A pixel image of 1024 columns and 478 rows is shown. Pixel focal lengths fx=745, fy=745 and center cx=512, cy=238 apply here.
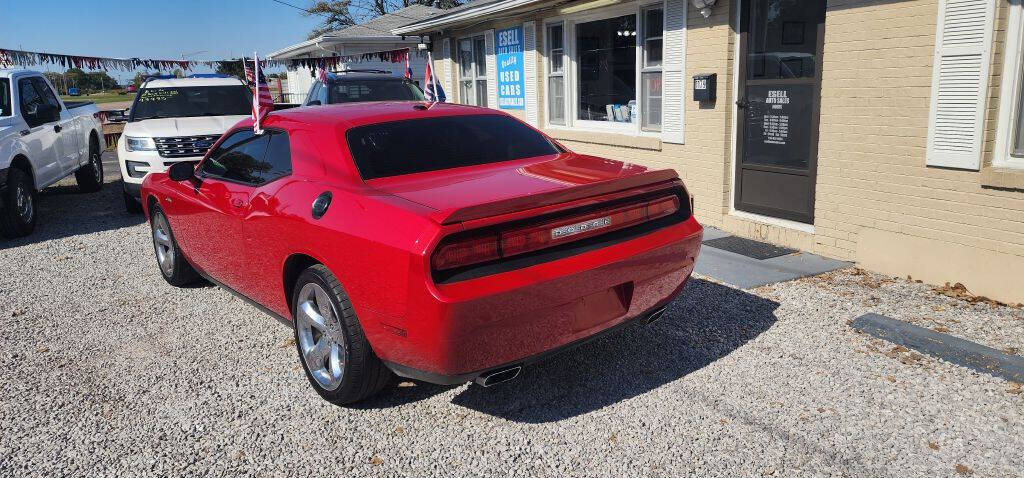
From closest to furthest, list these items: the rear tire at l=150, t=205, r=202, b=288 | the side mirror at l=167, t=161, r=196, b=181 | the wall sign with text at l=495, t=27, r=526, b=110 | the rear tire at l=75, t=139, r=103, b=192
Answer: the side mirror at l=167, t=161, r=196, b=181 → the rear tire at l=150, t=205, r=202, b=288 → the wall sign with text at l=495, t=27, r=526, b=110 → the rear tire at l=75, t=139, r=103, b=192

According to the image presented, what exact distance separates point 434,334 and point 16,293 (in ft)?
16.7

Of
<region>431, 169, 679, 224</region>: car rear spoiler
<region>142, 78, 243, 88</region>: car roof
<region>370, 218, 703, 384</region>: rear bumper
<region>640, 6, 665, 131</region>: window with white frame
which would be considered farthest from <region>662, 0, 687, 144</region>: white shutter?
<region>142, 78, 243, 88</region>: car roof

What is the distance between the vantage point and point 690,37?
24.9 ft

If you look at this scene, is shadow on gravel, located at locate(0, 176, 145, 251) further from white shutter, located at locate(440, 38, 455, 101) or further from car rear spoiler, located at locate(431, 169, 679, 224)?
car rear spoiler, located at locate(431, 169, 679, 224)

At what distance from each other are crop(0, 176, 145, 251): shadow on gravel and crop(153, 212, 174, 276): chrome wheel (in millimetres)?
3168

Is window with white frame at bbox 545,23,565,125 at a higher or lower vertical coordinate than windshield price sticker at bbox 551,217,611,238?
higher

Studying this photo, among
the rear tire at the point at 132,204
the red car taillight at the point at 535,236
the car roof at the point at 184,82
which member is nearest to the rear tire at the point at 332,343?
the red car taillight at the point at 535,236

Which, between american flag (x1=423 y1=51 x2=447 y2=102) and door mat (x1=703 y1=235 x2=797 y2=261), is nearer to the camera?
door mat (x1=703 y1=235 x2=797 y2=261)

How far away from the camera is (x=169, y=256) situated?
6289 millimetres

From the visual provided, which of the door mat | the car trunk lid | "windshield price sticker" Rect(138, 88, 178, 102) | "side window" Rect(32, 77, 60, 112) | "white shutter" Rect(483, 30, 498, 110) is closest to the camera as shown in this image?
the car trunk lid

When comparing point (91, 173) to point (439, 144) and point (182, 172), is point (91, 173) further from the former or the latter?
point (439, 144)

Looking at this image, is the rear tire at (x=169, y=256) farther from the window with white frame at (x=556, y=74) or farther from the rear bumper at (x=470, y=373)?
the window with white frame at (x=556, y=74)

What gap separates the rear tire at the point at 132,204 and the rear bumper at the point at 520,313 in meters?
7.81

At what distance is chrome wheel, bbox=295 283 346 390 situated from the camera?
3.77 metres
